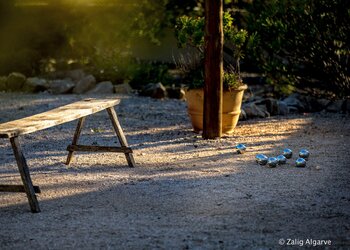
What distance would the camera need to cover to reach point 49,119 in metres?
5.32

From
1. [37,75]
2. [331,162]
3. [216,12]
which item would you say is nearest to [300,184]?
[331,162]

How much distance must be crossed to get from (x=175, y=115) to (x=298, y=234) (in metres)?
5.96

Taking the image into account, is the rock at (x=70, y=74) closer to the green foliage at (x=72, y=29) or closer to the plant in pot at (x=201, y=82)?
the green foliage at (x=72, y=29)

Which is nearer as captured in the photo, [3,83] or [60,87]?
[60,87]

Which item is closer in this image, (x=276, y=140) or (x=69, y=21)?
(x=276, y=140)

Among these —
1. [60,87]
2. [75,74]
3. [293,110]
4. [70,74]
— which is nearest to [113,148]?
[293,110]

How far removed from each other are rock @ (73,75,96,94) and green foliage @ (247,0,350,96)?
11.5 feet

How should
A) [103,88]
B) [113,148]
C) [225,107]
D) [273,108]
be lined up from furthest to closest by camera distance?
[103,88], [273,108], [225,107], [113,148]

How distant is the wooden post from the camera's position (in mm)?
7848

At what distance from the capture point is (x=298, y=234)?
4199mm

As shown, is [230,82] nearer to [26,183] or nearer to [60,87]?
[26,183]

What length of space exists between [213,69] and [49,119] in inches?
119

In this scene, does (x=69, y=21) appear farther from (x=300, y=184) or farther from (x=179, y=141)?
(x=300, y=184)

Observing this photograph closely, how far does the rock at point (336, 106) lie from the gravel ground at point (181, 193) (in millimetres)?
1396
